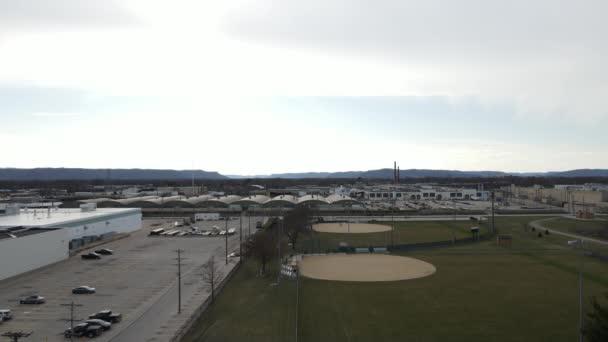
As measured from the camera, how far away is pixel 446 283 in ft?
73.8

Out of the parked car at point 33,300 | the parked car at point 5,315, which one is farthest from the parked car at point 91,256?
the parked car at point 5,315

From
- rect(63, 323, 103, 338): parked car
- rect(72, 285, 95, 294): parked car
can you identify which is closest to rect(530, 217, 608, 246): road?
rect(63, 323, 103, 338): parked car

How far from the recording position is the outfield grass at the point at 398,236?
35562 millimetres

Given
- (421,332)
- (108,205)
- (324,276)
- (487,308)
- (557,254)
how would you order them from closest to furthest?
(421,332) → (487,308) → (324,276) → (557,254) → (108,205)

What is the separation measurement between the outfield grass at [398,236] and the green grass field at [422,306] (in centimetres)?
889

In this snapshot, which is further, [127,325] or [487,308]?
[487,308]

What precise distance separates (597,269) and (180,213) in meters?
51.5

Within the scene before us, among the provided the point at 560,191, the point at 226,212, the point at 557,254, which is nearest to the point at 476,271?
the point at 557,254

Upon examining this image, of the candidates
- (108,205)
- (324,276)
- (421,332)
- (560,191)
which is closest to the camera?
(421,332)

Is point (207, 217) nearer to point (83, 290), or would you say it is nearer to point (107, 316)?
point (83, 290)

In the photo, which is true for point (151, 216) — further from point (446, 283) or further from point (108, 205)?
point (446, 283)

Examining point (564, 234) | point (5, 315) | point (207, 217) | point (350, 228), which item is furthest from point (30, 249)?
point (564, 234)

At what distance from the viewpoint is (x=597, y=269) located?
25062 millimetres

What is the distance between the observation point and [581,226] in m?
44.4
